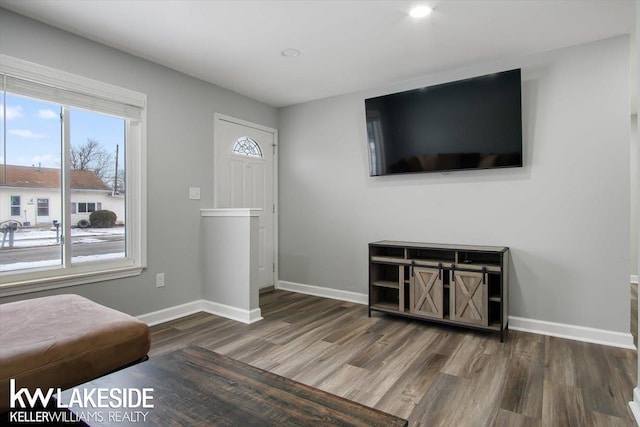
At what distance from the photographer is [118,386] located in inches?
44.9

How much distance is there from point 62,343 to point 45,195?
1.59 meters

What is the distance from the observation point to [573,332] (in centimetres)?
283

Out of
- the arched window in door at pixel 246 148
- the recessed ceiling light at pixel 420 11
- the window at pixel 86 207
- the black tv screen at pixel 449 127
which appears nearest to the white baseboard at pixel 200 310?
the window at pixel 86 207

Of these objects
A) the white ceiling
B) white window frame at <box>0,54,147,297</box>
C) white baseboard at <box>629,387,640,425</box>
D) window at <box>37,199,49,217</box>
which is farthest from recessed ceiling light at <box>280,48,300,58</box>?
white baseboard at <box>629,387,640,425</box>

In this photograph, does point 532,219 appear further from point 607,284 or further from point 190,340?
point 190,340

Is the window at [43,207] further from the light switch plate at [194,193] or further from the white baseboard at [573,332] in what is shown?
the white baseboard at [573,332]

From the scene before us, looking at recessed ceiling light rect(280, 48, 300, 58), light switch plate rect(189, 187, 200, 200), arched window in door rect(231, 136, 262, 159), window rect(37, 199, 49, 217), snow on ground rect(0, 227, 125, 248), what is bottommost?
snow on ground rect(0, 227, 125, 248)

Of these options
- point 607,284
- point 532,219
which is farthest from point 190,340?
point 607,284

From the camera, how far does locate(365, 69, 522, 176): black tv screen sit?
2.95 metres

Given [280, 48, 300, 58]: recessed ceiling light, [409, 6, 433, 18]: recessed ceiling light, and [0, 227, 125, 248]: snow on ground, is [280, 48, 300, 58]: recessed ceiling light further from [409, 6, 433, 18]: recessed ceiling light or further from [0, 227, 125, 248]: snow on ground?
[0, 227, 125, 248]: snow on ground

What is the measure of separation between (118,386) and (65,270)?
197 centimetres

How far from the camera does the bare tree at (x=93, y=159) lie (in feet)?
8.95

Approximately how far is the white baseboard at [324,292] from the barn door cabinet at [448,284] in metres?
0.45

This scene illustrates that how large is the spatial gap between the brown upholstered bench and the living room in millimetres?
854
